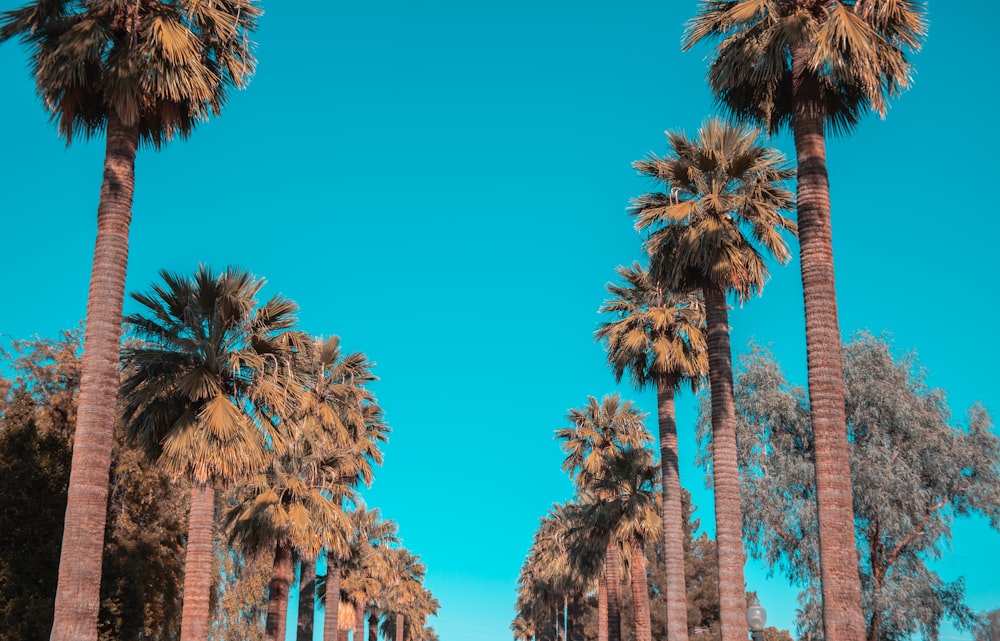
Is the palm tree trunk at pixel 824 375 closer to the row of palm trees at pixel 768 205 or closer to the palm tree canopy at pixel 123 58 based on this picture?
the row of palm trees at pixel 768 205

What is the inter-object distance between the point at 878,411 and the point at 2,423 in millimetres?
31676

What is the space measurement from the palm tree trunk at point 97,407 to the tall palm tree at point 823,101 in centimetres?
1102

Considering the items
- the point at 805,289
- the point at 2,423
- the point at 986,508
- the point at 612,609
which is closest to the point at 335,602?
the point at 612,609

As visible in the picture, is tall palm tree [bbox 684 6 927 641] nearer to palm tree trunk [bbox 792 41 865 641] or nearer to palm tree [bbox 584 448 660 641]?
palm tree trunk [bbox 792 41 865 641]

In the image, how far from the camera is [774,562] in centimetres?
3681

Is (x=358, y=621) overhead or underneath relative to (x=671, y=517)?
underneath

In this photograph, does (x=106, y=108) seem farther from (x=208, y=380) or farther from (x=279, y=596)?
(x=279, y=596)

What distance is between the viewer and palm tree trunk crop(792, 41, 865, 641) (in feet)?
43.7

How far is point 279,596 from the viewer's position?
3375cm

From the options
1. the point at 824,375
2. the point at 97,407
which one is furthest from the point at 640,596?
the point at 97,407

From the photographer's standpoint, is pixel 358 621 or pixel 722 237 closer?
pixel 722 237

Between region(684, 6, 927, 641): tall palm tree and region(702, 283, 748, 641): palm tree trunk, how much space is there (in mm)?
6530

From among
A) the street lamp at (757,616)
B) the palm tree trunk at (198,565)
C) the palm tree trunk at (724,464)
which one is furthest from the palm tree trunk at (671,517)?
the palm tree trunk at (198,565)

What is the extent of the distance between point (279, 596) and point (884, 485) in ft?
75.1
